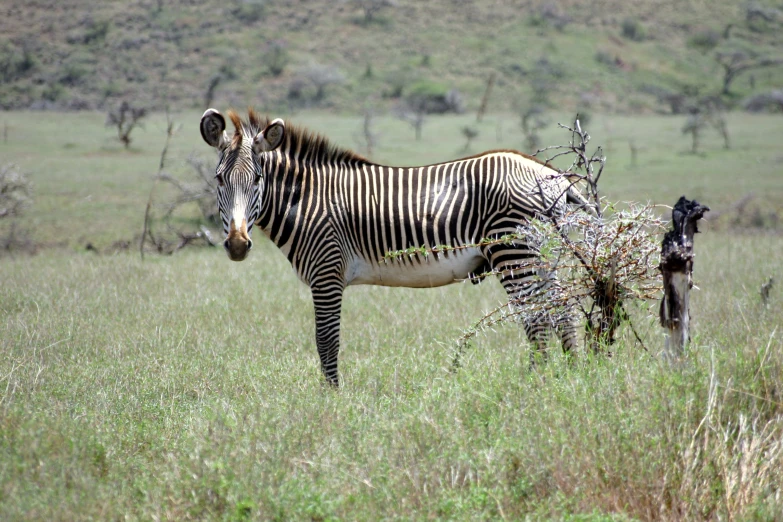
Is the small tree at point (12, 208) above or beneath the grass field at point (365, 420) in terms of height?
beneath

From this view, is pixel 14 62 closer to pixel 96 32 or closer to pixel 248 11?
pixel 96 32

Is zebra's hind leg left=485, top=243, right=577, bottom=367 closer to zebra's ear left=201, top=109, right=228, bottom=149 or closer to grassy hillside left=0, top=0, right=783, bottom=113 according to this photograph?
zebra's ear left=201, top=109, right=228, bottom=149

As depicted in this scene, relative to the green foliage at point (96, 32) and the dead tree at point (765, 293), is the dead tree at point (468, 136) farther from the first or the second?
the green foliage at point (96, 32)

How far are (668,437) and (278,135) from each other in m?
→ 3.56

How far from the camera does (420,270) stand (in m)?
6.03

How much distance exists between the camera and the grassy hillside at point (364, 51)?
42375 millimetres

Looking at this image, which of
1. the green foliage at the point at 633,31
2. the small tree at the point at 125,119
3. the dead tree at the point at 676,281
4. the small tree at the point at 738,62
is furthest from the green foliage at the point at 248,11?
the dead tree at the point at 676,281

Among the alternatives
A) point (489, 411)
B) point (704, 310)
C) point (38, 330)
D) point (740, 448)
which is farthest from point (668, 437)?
point (38, 330)

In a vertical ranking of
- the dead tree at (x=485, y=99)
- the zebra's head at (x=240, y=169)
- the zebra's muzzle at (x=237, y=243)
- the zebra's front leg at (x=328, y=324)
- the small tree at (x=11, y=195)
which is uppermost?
the zebra's head at (x=240, y=169)

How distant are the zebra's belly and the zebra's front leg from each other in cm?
30

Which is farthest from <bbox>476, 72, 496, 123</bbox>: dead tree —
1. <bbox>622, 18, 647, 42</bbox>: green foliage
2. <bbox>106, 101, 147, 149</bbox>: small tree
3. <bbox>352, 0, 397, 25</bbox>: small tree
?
<bbox>106, 101, 147, 149</bbox>: small tree

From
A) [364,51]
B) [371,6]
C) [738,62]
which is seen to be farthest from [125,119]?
[738,62]

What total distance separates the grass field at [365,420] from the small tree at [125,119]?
21895 mm

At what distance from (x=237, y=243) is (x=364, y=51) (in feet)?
182
